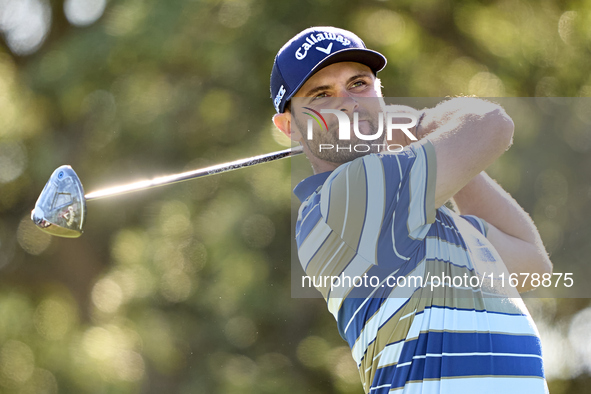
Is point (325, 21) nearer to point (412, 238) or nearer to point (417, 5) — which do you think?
point (417, 5)

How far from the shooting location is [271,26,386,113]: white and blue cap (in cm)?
141

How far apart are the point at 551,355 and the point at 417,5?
2.07 m

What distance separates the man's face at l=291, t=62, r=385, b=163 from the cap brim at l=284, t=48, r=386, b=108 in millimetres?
17

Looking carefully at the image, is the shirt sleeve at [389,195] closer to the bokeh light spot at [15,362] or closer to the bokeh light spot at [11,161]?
the bokeh light spot at [15,362]

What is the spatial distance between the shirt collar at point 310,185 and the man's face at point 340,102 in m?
0.05

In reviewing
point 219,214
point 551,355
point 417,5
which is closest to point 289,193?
point 219,214

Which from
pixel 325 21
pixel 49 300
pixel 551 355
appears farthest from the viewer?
pixel 49 300

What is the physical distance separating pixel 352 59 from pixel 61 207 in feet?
2.65

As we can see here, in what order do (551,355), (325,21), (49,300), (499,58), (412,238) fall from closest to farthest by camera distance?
(412,238)
(551,355)
(499,58)
(325,21)
(49,300)

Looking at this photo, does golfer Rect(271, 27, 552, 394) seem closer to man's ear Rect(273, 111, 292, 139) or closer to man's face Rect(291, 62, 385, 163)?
man's face Rect(291, 62, 385, 163)

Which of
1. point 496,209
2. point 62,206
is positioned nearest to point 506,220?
point 496,209

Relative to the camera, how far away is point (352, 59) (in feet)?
4.73

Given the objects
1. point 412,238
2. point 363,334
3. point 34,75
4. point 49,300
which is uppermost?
point 34,75

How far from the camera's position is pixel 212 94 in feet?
13.6
